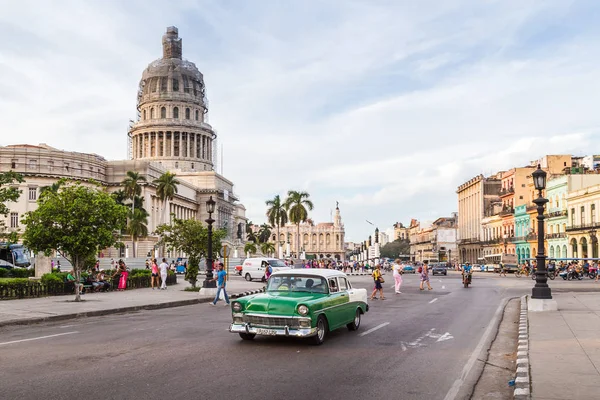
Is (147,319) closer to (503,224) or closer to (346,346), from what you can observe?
(346,346)

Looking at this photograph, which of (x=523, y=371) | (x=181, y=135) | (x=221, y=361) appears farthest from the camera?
(x=181, y=135)

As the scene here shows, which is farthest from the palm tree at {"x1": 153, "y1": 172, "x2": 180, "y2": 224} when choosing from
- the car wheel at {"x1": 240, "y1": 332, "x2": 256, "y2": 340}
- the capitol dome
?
the car wheel at {"x1": 240, "y1": 332, "x2": 256, "y2": 340}

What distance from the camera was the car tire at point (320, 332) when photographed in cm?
1205

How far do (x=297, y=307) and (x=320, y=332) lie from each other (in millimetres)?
859

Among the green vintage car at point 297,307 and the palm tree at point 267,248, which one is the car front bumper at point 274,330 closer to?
the green vintage car at point 297,307

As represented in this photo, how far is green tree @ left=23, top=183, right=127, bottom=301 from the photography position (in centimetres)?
2327

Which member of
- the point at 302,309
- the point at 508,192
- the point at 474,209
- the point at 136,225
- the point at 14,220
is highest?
the point at 508,192

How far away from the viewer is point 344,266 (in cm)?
7494

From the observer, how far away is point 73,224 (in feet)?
77.0

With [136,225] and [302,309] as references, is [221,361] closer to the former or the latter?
[302,309]

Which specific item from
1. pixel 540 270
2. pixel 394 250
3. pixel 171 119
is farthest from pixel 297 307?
pixel 394 250

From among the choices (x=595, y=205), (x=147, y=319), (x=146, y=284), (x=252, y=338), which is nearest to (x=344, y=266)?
(x=595, y=205)

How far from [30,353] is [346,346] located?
19.2ft

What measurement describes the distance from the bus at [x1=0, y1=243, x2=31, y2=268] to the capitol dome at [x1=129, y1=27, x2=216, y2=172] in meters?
76.5
